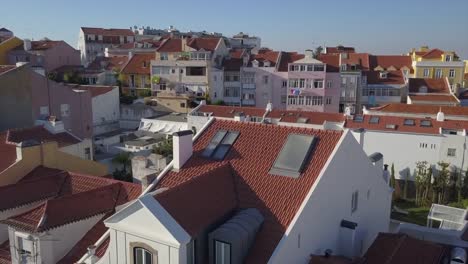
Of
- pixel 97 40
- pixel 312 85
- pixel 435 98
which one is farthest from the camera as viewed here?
pixel 97 40

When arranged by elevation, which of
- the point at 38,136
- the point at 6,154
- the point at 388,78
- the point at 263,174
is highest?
the point at 388,78

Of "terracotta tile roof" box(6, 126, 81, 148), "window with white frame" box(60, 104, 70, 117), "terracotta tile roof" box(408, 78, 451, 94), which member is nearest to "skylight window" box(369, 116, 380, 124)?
"terracotta tile roof" box(408, 78, 451, 94)

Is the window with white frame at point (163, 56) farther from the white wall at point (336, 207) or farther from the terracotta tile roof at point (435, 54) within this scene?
the white wall at point (336, 207)

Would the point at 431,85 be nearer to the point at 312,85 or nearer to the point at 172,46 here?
the point at 312,85

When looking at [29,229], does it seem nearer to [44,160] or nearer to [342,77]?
[44,160]

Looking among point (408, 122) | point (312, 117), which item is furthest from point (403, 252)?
point (312, 117)

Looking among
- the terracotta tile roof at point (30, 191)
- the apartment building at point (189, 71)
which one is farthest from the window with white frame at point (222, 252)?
the apartment building at point (189, 71)

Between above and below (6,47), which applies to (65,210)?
below
